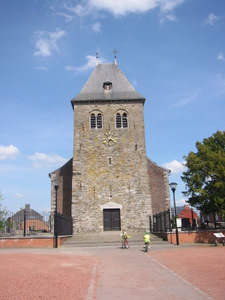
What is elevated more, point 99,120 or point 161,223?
point 99,120

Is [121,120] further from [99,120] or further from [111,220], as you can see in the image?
[111,220]

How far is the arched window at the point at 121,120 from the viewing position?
94.3ft

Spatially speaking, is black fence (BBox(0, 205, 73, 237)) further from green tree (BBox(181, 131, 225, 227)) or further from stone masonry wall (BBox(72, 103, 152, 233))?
green tree (BBox(181, 131, 225, 227))

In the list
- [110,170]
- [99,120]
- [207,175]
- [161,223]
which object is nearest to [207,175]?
[207,175]

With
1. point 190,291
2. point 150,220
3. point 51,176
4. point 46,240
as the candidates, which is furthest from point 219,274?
point 51,176

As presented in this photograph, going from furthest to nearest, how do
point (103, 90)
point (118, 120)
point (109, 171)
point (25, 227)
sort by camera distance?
1. point (103, 90)
2. point (118, 120)
3. point (109, 171)
4. point (25, 227)

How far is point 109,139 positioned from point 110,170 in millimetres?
2921

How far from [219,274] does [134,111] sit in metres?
22.1

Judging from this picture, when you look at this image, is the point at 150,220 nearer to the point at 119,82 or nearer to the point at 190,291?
the point at 119,82

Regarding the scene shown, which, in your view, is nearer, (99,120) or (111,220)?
(111,220)

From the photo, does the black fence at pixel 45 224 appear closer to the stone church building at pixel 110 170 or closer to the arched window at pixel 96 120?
the stone church building at pixel 110 170

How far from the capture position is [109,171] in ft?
88.9

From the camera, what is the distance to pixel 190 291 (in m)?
6.46

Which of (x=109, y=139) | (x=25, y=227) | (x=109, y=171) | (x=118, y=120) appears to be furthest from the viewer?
(x=118, y=120)
